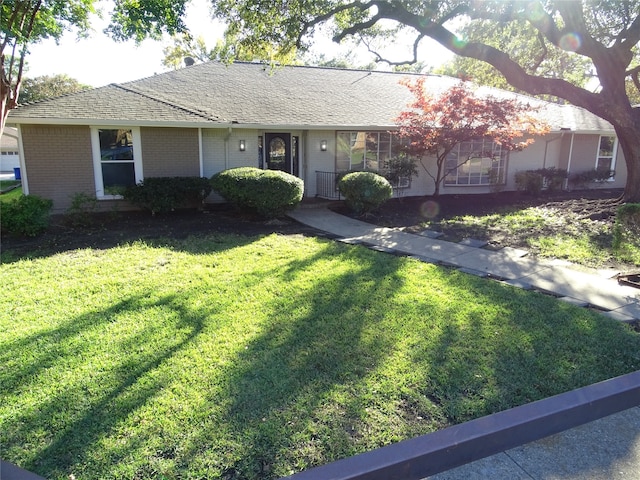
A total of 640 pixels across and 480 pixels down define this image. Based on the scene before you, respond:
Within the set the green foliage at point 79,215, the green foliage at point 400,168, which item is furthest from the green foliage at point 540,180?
the green foliage at point 79,215

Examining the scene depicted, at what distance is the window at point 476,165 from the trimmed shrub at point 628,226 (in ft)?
30.1

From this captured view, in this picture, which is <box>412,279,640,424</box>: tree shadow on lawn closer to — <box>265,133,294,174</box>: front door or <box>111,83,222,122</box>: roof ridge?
<box>111,83,222,122</box>: roof ridge

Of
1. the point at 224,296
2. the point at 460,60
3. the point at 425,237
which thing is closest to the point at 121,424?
the point at 224,296

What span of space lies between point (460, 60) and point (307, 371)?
28.5m

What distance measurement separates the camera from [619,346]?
4113mm

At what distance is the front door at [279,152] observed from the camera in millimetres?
13266

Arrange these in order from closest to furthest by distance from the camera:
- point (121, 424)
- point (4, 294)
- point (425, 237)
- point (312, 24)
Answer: point (121, 424), point (4, 294), point (425, 237), point (312, 24)

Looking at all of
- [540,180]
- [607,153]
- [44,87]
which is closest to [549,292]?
[540,180]

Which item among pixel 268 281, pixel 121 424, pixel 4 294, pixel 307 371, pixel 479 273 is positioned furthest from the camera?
pixel 479 273

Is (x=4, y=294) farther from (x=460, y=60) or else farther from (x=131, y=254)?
(x=460, y=60)

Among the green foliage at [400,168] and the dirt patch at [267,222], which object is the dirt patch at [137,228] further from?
the green foliage at [400,168]

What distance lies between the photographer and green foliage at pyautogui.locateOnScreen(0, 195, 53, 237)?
8.02 meters

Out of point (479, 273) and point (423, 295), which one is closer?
point (423, 295)

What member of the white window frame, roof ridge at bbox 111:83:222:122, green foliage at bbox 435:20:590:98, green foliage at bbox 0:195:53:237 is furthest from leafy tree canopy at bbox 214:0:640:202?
green foliage at bbox 0:195:53:237
